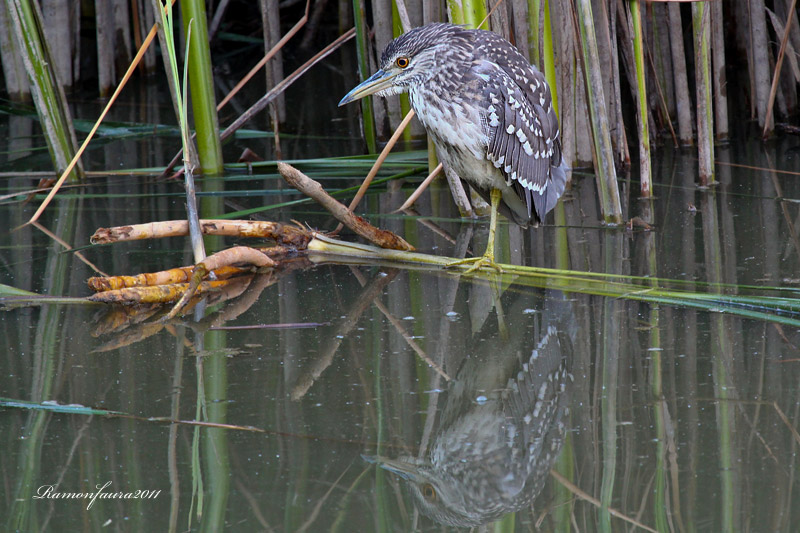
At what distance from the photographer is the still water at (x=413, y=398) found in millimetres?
1896

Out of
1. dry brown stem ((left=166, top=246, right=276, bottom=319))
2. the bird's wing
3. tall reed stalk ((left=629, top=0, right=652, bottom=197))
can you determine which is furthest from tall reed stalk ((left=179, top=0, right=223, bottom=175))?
tall reed stalk ((left=629, top=0, right=652, bottom=197))

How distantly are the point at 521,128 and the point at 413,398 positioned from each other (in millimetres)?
1606

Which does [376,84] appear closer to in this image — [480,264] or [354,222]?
[354,222]

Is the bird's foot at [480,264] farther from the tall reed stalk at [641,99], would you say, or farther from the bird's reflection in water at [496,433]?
the tall reed stalk at [641,99]

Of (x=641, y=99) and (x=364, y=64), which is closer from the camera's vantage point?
(x=641, y=99)

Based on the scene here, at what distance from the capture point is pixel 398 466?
205 centimetres

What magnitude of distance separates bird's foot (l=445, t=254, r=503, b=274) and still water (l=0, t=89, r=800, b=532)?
0.08m

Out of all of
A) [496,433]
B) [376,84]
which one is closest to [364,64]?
[376,84]

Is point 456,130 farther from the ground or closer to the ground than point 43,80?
closer to the ground

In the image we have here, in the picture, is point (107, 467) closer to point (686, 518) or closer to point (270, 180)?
point (686, 518)

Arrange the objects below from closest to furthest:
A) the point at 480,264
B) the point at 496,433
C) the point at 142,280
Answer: the point at 496,433 → the point at 142,280 → the point at 480,264

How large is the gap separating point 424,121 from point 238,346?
138cm

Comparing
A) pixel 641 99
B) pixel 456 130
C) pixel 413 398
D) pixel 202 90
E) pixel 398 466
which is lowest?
pixel 398 466

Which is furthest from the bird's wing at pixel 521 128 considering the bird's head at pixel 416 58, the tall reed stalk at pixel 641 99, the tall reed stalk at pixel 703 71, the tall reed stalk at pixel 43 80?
the tall reed stalk at pixel 43 80
